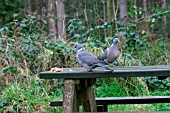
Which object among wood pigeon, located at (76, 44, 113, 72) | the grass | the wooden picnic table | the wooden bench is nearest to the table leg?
the wooden picnic table

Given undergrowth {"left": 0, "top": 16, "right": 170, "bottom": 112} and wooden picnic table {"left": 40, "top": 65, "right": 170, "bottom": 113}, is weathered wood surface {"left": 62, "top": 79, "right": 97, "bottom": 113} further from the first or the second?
undergrowth {"left": 0, "top": 16, "right": 170, "bottom": 112}

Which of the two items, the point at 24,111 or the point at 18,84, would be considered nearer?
the point at 24,111

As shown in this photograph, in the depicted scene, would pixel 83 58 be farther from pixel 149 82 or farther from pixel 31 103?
pixel 149 82

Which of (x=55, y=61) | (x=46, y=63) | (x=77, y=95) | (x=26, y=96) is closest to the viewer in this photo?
A: (x=77, y=95)

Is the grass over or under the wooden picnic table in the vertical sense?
under

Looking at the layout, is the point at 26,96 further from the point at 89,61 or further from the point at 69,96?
the point at 89,61

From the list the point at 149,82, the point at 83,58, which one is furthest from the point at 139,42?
the point at 83,58

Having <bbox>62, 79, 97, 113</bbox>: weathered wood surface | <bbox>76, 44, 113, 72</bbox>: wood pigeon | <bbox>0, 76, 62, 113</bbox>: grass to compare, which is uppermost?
<bbox>76, 44, 113, 72</bbox>: wood pigeon

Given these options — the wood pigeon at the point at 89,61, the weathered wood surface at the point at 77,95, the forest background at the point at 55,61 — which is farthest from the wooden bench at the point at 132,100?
the wood pigeon at the point at 89,61

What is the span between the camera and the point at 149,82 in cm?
889

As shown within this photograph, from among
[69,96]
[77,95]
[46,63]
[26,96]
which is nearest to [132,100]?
[77,95]

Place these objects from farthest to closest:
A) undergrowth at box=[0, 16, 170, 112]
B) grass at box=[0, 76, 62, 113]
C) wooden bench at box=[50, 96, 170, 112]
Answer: undergrowth at box=[0, 16, 170, 112] → grass at box=[0, 76, 62, 113] → wooden bench at box=[50, 96, 170, 112]

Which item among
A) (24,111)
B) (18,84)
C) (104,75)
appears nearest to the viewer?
(104,75)

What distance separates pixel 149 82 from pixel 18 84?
2.74 meters
